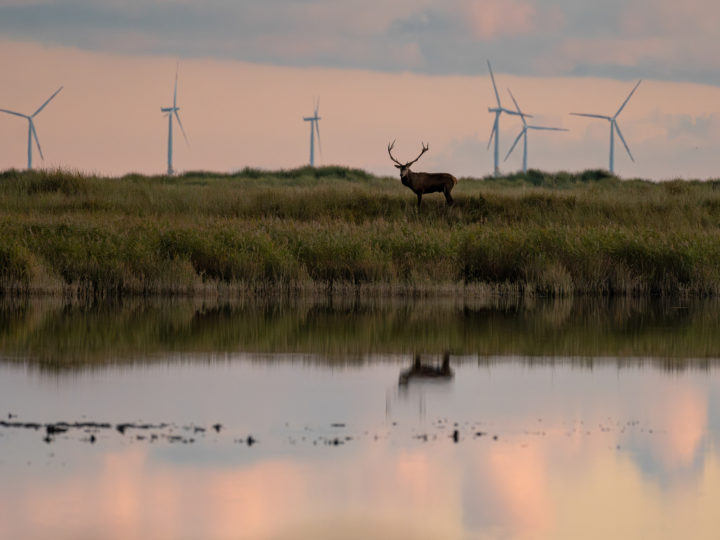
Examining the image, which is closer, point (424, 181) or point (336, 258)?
point (336, 258)

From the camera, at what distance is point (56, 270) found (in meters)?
25.7

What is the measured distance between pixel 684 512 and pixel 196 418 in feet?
14.7

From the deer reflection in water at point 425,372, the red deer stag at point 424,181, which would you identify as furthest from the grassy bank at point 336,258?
the deer reflection in water at point 425,372

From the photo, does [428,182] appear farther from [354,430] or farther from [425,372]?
[354,430]

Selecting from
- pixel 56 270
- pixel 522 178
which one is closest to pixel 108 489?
pixel 56 270

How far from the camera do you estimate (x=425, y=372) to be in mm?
14547

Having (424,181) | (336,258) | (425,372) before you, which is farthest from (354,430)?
(424,181)

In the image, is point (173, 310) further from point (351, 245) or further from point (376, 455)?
point (376, 455)

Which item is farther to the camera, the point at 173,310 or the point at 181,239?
the point at 181,239

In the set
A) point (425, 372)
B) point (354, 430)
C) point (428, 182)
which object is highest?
point (428, 182)

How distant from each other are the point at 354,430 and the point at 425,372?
3758mm

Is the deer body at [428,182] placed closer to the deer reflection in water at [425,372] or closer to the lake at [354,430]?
the lake at [354,430]

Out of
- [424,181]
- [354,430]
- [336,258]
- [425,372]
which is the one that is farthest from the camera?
[424,181]

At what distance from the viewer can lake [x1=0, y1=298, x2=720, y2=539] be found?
317 inches
